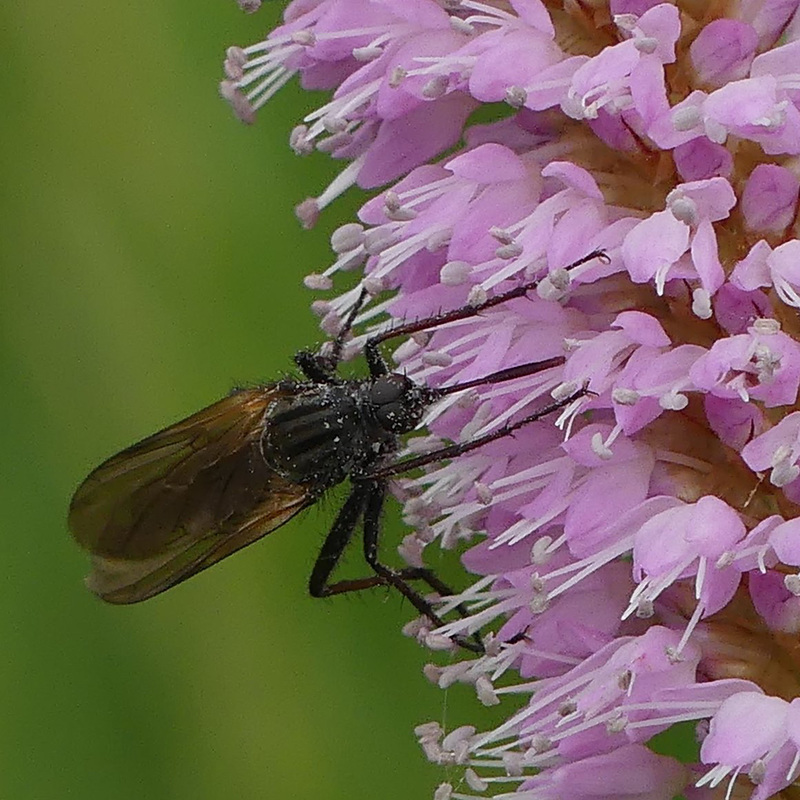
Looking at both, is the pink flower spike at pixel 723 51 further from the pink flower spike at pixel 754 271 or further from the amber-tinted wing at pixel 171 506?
the amber-tinted wing at pixel 171 506

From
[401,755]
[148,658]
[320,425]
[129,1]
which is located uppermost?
[129,1]

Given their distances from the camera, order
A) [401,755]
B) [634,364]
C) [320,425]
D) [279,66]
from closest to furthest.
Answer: [634,364], [279,66], [320,425], [401,755]

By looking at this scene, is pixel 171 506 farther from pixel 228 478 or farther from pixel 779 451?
pixel 779 451

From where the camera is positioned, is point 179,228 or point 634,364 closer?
point 634,364

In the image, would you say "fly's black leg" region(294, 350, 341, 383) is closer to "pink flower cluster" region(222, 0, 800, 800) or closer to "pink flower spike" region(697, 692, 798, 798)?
"pink flower cluster" region(222, 0, 800, 800)

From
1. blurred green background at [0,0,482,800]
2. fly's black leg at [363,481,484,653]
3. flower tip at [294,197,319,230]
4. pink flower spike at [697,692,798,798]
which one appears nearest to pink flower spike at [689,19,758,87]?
flower tip at [294,197,319,230]

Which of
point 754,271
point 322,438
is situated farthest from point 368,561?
point 754,271

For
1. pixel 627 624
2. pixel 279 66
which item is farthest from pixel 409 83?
pixel 627 624

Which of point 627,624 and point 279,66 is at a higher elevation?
point 279,66

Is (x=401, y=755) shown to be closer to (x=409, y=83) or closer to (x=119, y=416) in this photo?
(x=119, y=416)
